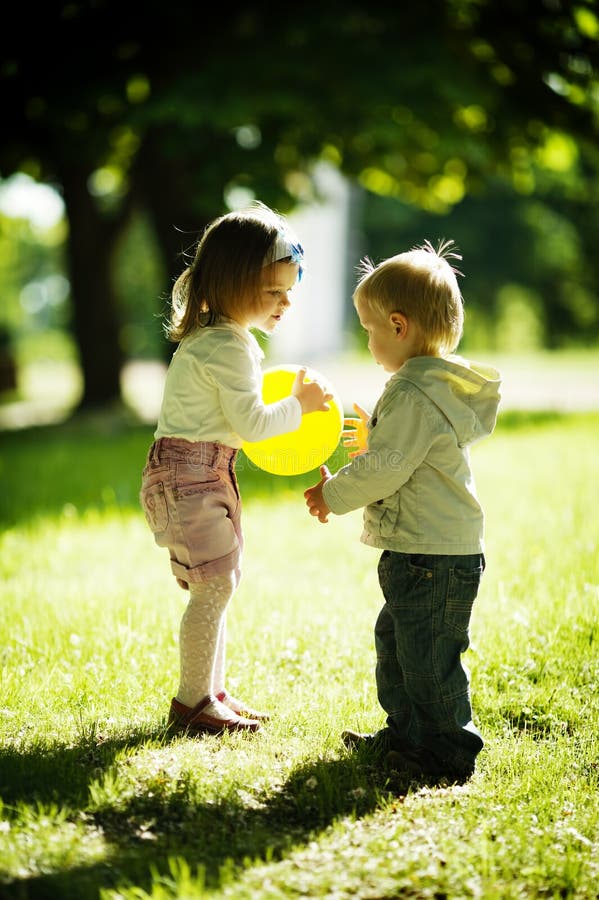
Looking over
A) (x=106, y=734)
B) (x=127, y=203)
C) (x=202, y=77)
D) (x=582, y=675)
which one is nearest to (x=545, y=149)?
(x=202, y=77)

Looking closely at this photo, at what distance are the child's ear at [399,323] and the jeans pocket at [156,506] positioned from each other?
104 centimetres

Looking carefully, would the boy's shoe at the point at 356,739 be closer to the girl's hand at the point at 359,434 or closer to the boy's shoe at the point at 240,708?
the boy's shoe at the point at 240,708

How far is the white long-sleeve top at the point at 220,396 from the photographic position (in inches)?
141

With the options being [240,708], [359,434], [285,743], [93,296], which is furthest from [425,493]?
[93,296]

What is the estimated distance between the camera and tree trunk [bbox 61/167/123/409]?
16578 mm

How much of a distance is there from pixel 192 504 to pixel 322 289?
32.2 meters

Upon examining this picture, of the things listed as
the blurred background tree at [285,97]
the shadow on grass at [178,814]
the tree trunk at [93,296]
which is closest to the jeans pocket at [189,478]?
the shadow on grass at [178,814]

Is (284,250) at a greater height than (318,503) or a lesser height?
greater

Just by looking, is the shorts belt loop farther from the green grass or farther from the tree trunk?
the tree trunk

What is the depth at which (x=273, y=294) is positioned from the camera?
12.2 feet

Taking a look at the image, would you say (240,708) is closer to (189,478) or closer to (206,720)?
(206,720)

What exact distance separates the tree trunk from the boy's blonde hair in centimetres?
1385

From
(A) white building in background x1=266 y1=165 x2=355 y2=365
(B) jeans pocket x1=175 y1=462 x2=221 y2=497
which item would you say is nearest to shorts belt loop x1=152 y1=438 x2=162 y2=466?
(B) jeans pocket x1=175 y1=462 x2=221 y2=497

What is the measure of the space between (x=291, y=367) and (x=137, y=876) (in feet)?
6.58
